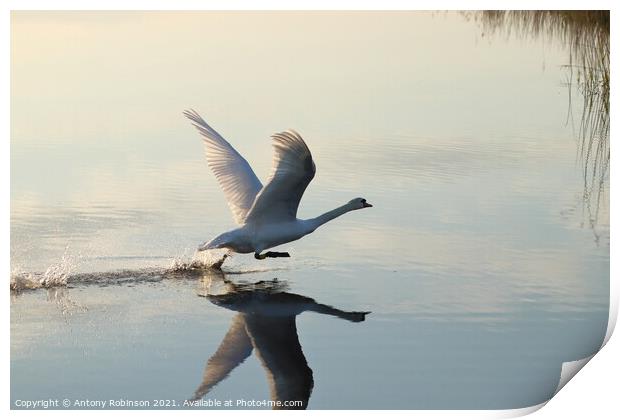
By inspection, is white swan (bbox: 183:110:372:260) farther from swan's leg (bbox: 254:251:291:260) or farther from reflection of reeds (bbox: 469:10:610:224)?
reflection of reeds (bbox: 469:10:610:224)

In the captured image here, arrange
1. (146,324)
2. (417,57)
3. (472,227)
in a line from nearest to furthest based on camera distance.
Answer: (146,324)
(472,227)
(417,57)

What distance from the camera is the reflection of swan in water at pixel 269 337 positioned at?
9258mm

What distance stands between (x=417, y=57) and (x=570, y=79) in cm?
150

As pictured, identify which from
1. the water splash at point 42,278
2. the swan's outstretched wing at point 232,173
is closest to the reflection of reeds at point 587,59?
the swan's outstretched wing at point 232,173

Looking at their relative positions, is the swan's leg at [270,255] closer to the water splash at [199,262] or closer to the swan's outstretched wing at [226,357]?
the water splash at [199,262]

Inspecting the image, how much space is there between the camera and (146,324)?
10.0 m

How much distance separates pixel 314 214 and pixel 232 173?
109cm

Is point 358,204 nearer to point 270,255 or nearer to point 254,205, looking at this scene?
point 270,255

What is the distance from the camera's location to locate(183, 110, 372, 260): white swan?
1064 centimetres

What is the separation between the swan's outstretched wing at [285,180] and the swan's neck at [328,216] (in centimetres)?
20
